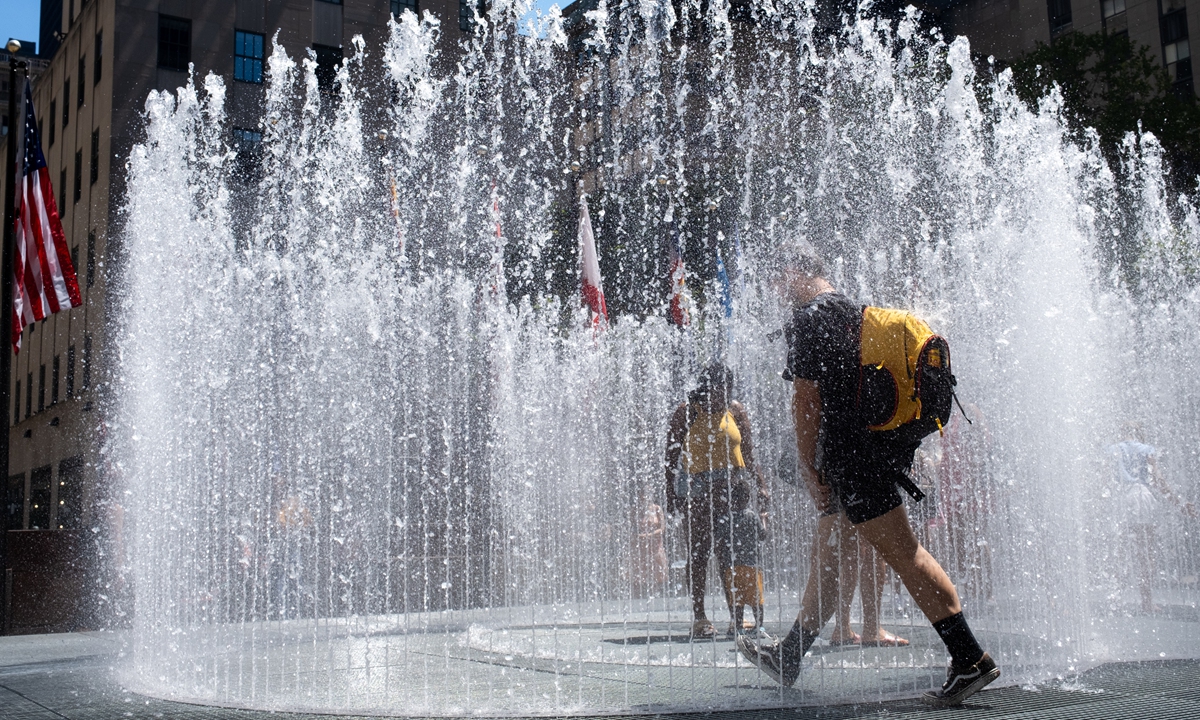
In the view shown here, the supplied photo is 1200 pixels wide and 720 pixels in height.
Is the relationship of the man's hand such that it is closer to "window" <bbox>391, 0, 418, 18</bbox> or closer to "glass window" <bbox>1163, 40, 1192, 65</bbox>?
"window" <bbox>391, 0, 418, 18</bbox>

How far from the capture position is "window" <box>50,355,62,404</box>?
101ft

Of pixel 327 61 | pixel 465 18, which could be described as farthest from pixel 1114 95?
pixel 327 61

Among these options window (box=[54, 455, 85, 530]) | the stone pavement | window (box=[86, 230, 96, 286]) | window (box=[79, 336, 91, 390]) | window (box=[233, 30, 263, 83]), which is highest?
window (box=[233, 30, 263, 83])

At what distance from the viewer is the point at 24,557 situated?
8.27 metres

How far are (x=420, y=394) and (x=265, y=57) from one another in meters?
21.8

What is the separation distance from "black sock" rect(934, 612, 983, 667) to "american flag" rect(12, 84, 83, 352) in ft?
28.8

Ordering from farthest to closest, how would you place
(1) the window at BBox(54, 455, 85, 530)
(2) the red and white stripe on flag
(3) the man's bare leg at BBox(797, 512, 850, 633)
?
(1) the window at BBox(54, 455, 85, 530)
(2) the red and white stripe on flag
(3) the man's bare leg at BBox(797, 512, 850, 633)

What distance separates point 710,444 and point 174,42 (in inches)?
1031

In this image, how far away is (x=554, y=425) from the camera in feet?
29.9

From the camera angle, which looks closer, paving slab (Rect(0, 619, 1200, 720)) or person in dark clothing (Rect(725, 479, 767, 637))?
paving slab (Rect(0, 619, 1200, 720))

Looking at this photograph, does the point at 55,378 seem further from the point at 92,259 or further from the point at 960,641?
the point at 960,641

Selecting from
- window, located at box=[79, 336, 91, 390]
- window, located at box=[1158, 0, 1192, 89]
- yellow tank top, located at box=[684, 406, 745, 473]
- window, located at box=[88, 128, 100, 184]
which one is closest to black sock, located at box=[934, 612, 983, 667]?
yellow tank top, located at box=[684, 406, 745, 473]

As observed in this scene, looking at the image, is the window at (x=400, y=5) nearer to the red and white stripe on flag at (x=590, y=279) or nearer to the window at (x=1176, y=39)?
the red and white stripe on flag at (x=590, y=279)

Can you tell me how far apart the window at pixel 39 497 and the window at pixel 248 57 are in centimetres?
1241
